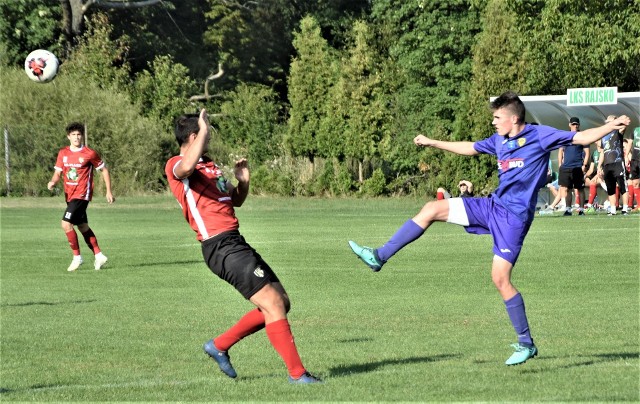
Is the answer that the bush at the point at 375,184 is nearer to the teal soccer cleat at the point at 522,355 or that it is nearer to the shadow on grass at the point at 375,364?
the shadow on grass at the point at 375,364

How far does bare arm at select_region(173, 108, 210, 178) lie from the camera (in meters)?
8.30

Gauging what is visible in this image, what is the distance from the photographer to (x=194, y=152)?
832cm

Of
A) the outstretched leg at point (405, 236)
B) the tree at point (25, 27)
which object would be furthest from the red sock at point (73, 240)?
the tree at point (25, 27)

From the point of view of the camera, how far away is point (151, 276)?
17719 mm

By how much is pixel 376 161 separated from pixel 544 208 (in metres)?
13.5

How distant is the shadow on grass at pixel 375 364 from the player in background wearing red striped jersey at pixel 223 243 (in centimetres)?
68

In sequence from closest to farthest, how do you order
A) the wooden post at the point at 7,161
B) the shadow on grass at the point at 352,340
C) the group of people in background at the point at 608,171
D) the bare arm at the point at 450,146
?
the bare arm at the point at 450,146
the shadow on grass at the point at 352,340
the group of people in background at the point at 608,171
the wooden post at the point at 7,161

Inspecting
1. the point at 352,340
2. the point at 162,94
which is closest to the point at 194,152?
the point at 352,340

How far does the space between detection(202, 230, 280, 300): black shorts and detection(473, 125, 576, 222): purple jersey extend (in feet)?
6.65

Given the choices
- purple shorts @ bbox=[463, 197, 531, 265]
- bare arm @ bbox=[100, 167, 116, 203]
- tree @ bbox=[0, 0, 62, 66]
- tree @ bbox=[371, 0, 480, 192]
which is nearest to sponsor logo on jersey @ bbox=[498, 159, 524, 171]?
purple shorts @ bbox=[463, 197, 531, 265]

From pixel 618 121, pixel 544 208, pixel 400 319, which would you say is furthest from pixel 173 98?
pixel 618 121

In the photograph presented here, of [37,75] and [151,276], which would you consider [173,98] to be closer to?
[37,75]

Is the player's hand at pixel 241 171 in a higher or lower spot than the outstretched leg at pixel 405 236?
higher

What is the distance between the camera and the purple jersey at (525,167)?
30.7 ft
